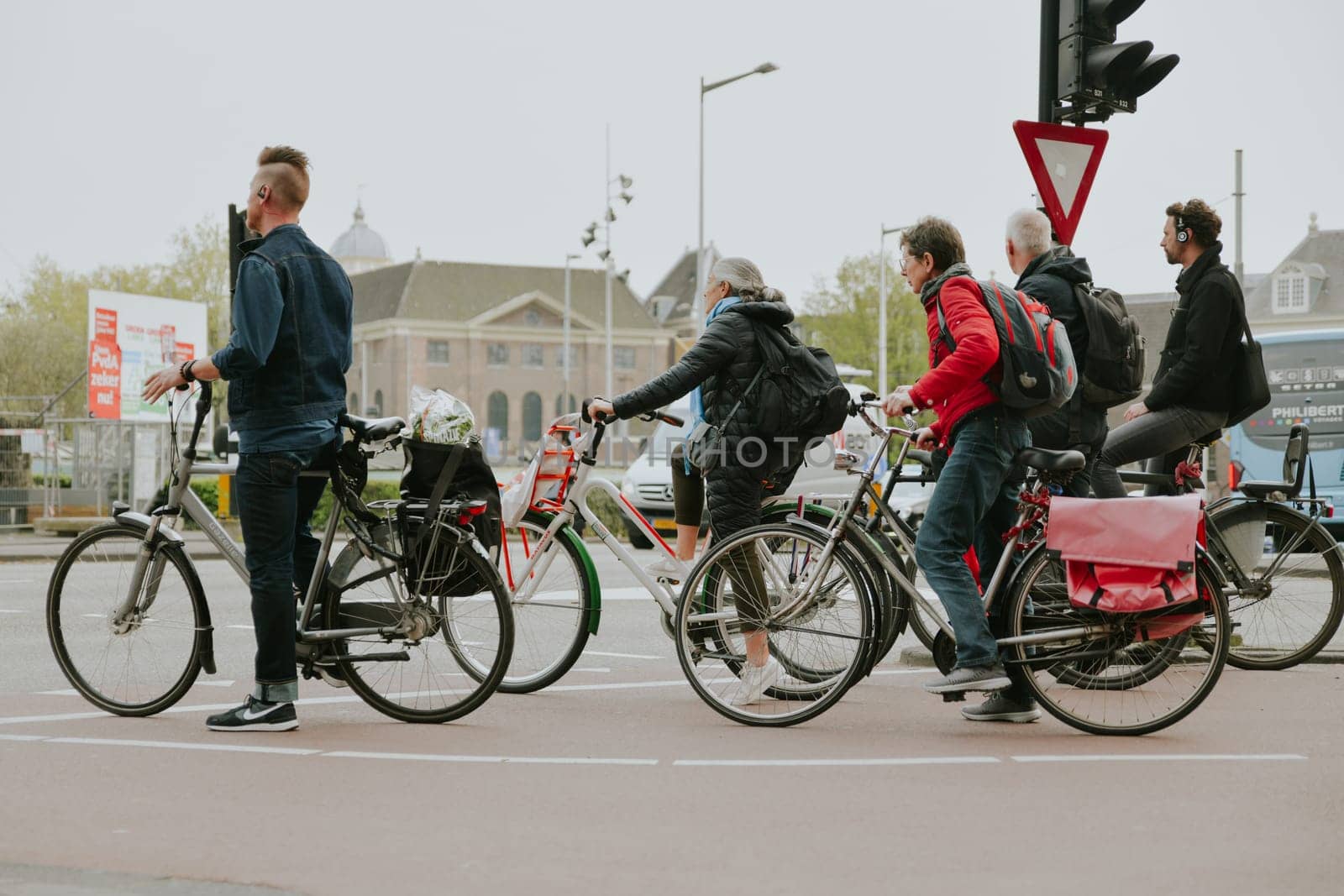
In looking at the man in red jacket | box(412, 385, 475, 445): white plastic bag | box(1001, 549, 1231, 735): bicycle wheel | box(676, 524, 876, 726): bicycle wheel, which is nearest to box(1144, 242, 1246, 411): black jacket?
the man in red jacket

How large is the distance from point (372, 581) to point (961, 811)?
247 centimetres

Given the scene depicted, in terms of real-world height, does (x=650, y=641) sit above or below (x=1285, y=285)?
below

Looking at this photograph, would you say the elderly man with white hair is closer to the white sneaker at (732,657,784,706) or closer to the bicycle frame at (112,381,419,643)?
the white sneaker at (732,657,784,706)

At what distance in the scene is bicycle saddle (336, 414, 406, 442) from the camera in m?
5.68

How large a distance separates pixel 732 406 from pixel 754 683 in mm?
1118

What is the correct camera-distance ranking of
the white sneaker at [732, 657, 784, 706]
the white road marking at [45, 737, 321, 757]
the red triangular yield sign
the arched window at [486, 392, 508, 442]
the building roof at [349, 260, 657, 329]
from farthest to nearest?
the building roof at [349, 260, 657, 329] → the arched window at [486, 392, 508, 442] → the red triangular yield sign → the white sneaker at [732, 657, 784, 706] → the white road marking at [45, 737, 321, 757]

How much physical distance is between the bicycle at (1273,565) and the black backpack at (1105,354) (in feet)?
2.26

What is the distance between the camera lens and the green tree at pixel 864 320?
58812 mm

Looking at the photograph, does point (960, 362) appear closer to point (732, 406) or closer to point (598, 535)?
point (732, 406)

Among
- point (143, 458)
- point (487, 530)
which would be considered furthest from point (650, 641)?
point (143, 458)

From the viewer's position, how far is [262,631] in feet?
18.4

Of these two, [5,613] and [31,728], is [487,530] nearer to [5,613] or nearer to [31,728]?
[31,728]

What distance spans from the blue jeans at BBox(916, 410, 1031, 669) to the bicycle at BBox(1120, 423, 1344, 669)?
67.8 inches

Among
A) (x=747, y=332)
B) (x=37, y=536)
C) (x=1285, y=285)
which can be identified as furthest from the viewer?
(x=1285, y=285)
